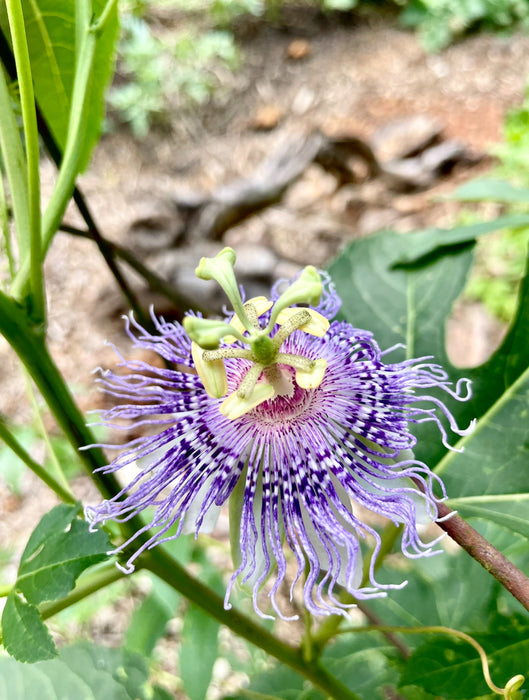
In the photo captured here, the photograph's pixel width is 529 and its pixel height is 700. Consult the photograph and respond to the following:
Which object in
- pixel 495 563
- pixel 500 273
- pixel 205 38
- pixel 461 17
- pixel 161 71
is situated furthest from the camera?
pixel 461 17

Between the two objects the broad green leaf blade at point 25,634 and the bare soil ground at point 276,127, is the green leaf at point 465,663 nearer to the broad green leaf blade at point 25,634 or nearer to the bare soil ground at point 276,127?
the broad green leaf blade at point 25,634

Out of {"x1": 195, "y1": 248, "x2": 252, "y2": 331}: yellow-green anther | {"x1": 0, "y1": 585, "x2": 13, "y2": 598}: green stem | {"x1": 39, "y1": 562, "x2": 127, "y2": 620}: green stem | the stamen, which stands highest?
{"x1": 195, "y1": 248, "x2": 252, "y2": 331}: yellow-green anther

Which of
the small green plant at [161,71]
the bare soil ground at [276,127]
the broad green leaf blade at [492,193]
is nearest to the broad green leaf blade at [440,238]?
the broad green leaf blade at [492,193]

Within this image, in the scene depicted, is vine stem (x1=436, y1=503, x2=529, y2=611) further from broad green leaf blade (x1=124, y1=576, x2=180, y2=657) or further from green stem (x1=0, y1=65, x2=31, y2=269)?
Result: broad green leaf blade (x1=124, y1=576, x2=180, y2=657)

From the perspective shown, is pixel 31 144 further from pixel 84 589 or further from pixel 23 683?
pixel 23 683

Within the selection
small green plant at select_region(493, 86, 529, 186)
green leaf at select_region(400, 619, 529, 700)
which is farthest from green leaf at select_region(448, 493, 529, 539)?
small green plant at select_region(493, 86, 529, 186)

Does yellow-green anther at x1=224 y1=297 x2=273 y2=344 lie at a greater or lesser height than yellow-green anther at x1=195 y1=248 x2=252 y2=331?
lesser

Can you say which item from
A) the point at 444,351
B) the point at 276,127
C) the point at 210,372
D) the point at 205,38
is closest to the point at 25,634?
the point at 210,372
